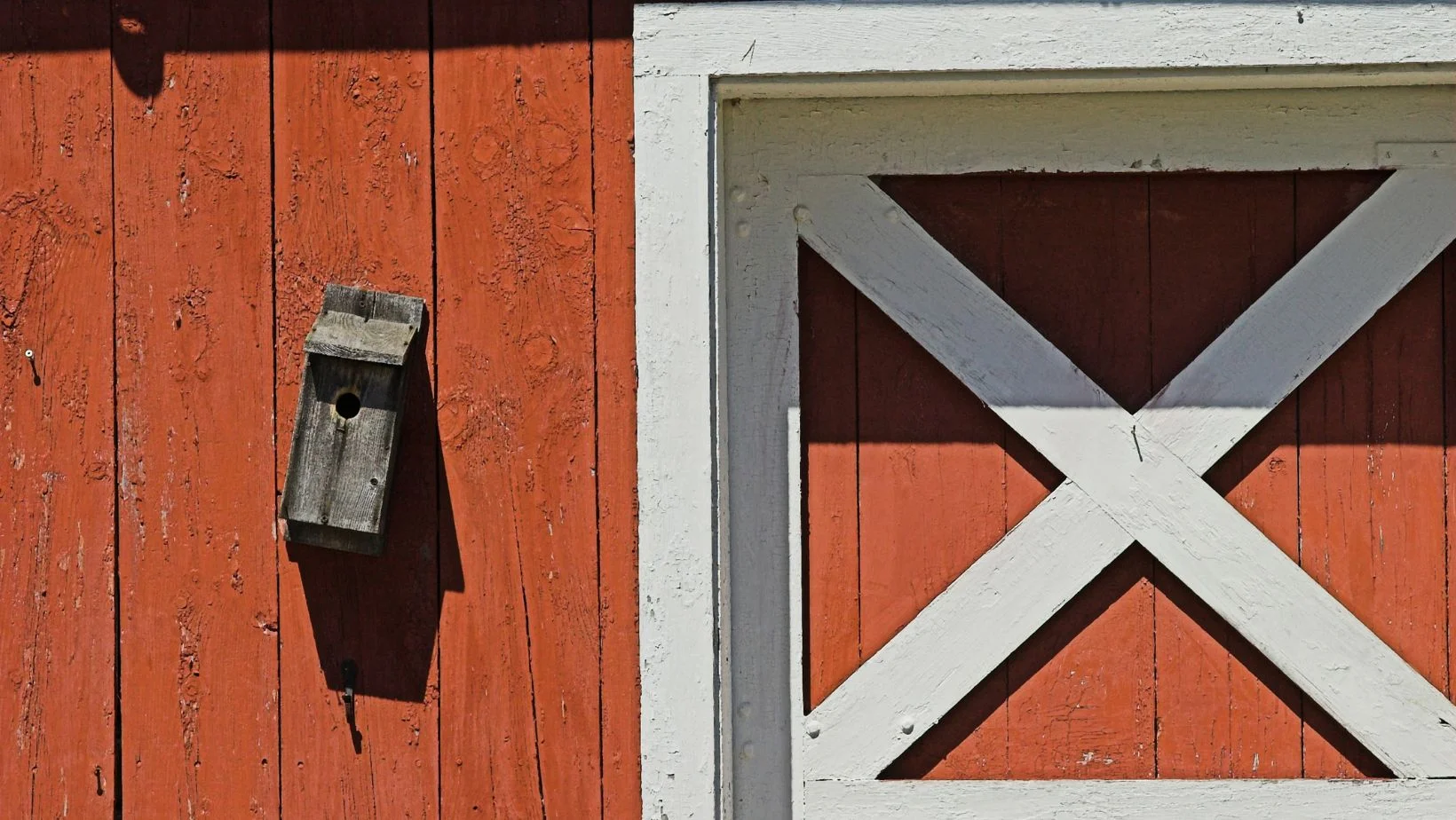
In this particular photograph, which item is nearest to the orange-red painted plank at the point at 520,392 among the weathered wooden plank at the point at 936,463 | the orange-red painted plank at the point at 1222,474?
the weathered wooden plank at the point at 936,463

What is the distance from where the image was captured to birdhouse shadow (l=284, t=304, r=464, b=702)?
2041 millimetres

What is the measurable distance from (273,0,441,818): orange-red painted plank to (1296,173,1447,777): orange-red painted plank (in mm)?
1542

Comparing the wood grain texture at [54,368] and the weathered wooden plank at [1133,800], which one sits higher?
the wood grain texture at [54,368]

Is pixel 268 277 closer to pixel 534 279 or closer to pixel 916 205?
pixel 534 279

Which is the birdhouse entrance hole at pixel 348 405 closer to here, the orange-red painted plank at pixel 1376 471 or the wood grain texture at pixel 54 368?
the wood grain texture at pixel 54 368

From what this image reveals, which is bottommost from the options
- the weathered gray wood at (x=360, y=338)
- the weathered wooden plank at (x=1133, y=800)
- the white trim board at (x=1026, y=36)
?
the weathered wooden plank at (x=1133, y=800)

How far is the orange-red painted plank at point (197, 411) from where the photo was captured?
80.6 inches

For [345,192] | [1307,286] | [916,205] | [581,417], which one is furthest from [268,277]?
[1307,286]

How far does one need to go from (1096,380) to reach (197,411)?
1566 mm

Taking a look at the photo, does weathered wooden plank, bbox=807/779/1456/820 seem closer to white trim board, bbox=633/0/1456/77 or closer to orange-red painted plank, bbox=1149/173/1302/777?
orange-red painted plank, bbox=1149/173/1302/777

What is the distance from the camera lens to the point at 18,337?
2.05m

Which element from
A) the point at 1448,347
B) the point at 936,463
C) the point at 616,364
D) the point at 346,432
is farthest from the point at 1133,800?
the point at 346,432

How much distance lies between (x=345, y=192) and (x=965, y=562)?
1259 millimetres

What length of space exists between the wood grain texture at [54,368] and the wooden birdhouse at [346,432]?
0.36 meters
